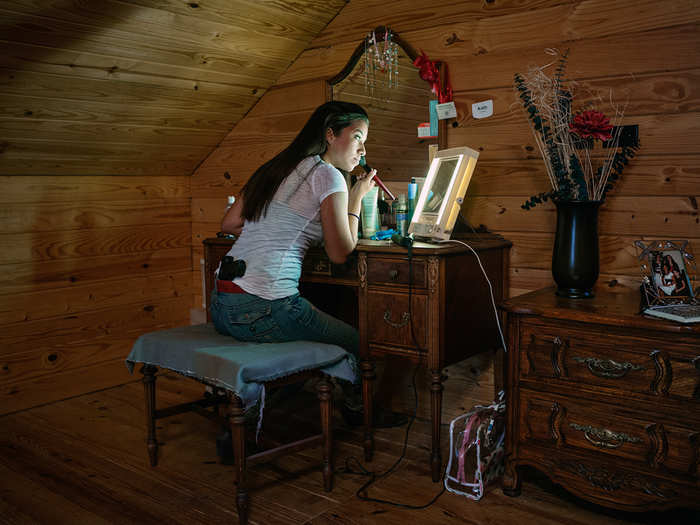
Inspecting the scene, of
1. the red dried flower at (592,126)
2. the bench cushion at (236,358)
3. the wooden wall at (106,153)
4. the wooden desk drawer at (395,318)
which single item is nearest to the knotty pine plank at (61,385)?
the wooden wall at (106,153)

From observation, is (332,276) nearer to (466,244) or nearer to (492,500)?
(466,244)

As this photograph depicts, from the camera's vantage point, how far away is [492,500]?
197cm

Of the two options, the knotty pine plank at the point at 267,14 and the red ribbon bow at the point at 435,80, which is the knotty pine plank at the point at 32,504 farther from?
the red ribbon bow at the point at 435,80

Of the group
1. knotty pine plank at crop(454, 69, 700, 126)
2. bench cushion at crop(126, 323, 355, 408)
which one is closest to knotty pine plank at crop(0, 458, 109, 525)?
bench cushion at crop(126, 323, 355, 408)

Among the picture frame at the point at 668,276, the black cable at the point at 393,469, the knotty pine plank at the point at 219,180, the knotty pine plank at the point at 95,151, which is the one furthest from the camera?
the knotty pine plank at the point at 219,180

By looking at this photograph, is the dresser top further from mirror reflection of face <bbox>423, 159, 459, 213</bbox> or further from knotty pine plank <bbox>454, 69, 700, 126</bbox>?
knotty pine plank <bbox>454, 69, 700, 126</bbox>

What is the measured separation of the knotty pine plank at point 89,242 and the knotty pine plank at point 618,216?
66.2 inches

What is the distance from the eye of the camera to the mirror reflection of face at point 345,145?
227cm

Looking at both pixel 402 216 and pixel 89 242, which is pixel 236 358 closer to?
pixel 402 216

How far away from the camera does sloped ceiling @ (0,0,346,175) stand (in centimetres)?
223

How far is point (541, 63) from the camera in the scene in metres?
2.25

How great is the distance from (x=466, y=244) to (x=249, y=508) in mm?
1053

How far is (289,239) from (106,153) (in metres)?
1.29

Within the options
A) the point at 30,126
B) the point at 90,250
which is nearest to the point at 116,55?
the point at 30,126
